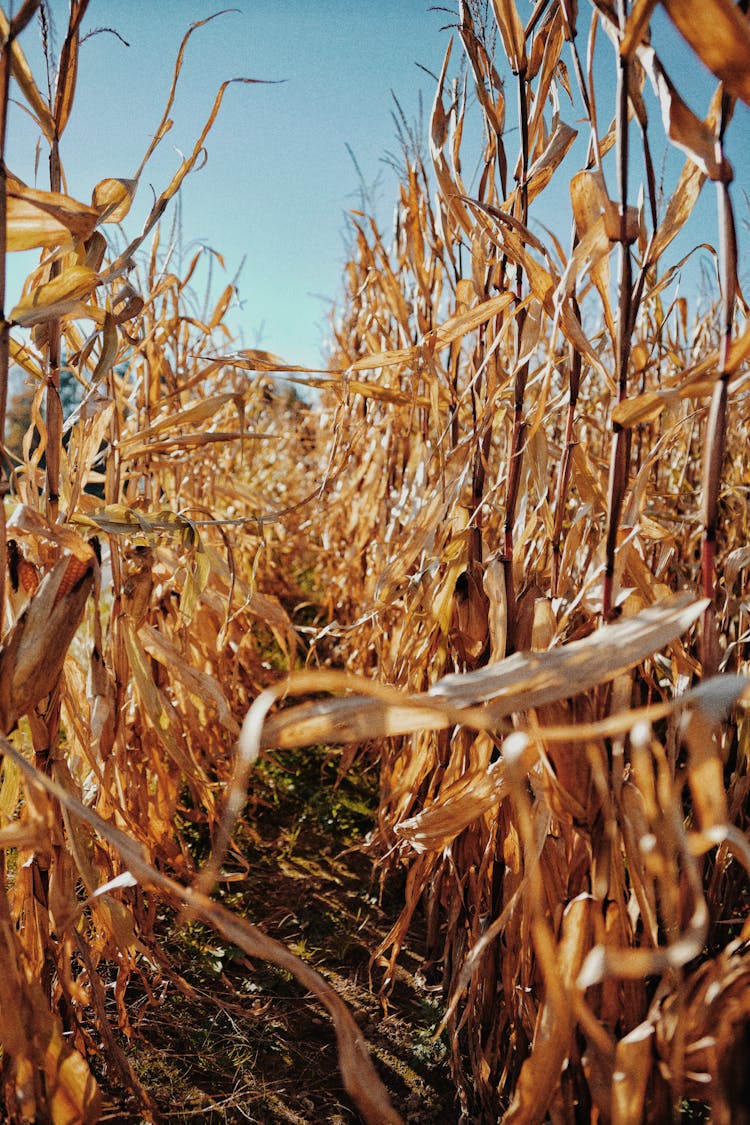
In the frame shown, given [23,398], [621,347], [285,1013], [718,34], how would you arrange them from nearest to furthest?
[718,34], [621,347], [285,1013], [23,398]

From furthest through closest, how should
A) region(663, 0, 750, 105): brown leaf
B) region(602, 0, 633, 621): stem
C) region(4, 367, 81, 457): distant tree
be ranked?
region(4, 367, 81, 457): distant tree, region(602, 0, 633, 621): stem, region(663, 0, 750, 105): brown leaf

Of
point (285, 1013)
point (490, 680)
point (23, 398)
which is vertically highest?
point (23, 398)

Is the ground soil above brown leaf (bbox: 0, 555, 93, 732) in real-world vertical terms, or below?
below

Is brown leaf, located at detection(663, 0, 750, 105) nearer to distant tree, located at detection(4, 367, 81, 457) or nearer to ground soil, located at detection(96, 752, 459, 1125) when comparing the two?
distant tree, located at detection(4, 367, 81, 457)

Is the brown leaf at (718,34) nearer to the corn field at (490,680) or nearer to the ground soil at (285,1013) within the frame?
the corn field at (490,680)

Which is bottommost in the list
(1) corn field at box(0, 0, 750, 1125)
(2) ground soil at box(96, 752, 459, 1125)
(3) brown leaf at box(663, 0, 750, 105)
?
(2) ground soil at box(96, 752, 459, 1125)

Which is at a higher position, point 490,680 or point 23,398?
point 23,398

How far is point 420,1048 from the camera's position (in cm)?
90

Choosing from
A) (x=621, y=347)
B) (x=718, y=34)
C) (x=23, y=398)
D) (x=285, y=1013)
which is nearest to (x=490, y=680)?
(x=621, y=347)

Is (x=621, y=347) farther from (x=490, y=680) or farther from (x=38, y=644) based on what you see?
(x=38, y=644)

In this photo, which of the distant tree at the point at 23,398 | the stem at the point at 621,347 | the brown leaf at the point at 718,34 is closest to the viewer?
the brown leaf at the point at 718,34

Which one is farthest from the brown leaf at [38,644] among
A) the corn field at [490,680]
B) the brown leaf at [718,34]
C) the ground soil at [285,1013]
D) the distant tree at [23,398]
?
the brown leaf at [718,34]

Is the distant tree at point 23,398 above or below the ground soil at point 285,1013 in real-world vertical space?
above

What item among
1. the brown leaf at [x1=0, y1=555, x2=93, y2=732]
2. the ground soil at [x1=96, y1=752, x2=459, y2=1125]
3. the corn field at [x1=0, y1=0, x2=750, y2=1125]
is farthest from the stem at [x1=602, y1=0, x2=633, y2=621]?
the ground soil at [x1=96, y1=752, x2=459, y2=1125]
